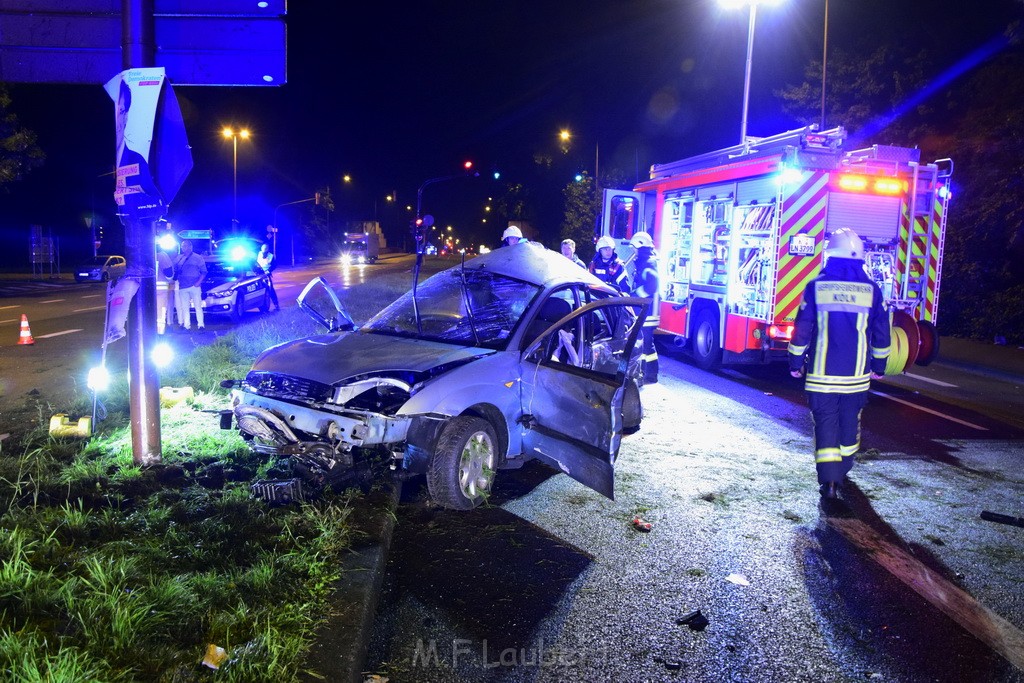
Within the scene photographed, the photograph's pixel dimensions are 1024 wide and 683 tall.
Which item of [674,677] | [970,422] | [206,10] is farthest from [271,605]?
[970,422]

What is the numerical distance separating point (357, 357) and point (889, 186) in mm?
7971

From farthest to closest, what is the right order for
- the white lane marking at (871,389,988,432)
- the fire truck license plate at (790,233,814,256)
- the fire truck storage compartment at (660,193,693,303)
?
the fire truck storage compartment at (660,193,693,303) → the fire truck license plate at (790,233,814,256) → the white lane marking at (871,389,988,432)

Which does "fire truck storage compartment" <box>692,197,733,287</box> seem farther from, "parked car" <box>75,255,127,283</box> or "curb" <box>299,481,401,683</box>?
"parked car" <box>75,255,127,283</box>

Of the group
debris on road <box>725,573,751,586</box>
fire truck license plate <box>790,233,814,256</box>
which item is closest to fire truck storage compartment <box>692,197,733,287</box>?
fire truck license plate <box>790,233,814,256</box>

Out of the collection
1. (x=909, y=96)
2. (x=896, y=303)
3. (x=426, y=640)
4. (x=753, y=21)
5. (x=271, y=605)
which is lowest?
(x=426, y=640)

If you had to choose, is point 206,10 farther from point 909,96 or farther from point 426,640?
point 909,96

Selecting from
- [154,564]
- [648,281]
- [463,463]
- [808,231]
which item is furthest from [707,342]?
[154,564]

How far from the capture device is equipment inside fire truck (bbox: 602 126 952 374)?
31.4ft

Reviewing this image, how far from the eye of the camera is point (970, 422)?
8.19m

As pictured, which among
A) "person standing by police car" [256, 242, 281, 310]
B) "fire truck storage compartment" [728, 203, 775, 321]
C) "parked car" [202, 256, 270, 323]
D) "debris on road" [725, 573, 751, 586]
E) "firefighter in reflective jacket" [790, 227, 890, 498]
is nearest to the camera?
"debris on road" [725, 573, 751, 586]

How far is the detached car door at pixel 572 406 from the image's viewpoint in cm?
481

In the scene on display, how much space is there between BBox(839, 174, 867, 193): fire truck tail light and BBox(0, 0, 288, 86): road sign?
723cm

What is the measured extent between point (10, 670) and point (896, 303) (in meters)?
10.3

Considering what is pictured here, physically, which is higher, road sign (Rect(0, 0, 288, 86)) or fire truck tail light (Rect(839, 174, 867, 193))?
road sign (Rect(0, 0, 288, 86))
